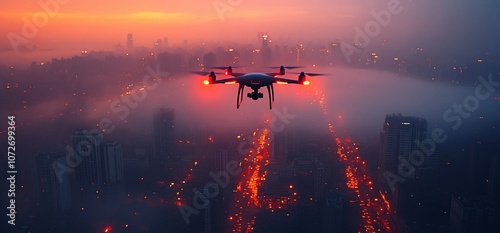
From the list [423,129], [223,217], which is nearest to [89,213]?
[223,217]

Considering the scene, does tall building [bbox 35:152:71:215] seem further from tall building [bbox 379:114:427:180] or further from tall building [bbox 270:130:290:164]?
tall building [bbox 379:114:427:180]

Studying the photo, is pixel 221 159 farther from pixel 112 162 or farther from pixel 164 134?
pixel 112 162

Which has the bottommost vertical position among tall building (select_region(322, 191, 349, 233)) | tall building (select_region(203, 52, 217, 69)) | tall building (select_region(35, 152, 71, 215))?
tall building (select_region(322, 191, 349, 233))

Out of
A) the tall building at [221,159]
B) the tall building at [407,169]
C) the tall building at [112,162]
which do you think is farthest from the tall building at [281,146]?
the tall building at [112,162]

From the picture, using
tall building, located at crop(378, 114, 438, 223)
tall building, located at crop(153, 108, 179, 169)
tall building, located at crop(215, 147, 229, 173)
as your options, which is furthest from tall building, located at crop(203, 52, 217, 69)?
tall building, located at crop(378, 114, 438, 223)

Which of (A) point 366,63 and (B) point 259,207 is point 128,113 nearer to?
(B) point 259,207

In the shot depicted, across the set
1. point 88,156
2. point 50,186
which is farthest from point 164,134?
point 50,186
